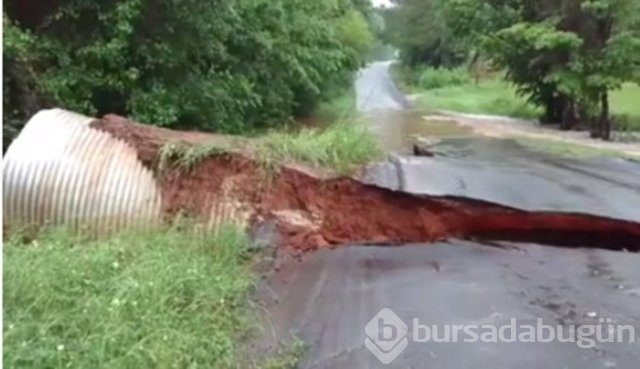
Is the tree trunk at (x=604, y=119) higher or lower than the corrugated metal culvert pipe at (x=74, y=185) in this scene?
lower

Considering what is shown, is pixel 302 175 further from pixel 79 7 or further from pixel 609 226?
pixel 79 7

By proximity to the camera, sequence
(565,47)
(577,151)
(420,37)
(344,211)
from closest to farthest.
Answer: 1. (344,211)
2. (577,151)
3. (565,47)
4. (420,37)

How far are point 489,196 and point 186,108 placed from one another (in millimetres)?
5585

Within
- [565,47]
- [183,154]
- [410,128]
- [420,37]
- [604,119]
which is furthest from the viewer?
[420,37]

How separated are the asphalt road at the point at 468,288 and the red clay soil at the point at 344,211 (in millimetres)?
133

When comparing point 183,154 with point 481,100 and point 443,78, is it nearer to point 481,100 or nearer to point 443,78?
point 481,100

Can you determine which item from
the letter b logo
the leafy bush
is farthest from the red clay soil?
the leafy bush

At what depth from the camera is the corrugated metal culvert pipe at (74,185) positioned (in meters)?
5.50

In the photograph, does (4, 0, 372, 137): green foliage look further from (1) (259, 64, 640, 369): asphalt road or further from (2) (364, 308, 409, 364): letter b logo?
(2) (364, 308, 409, 364): letter b logo

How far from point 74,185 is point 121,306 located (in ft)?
7.10

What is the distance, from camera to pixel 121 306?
3.62m

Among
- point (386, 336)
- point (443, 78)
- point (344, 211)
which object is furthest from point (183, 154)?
point (443, 78)

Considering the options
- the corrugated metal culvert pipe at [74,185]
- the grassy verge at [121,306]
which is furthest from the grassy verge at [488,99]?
the grassy verge at [121,306]

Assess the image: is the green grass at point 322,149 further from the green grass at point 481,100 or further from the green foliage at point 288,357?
the green grass at point 481,100
